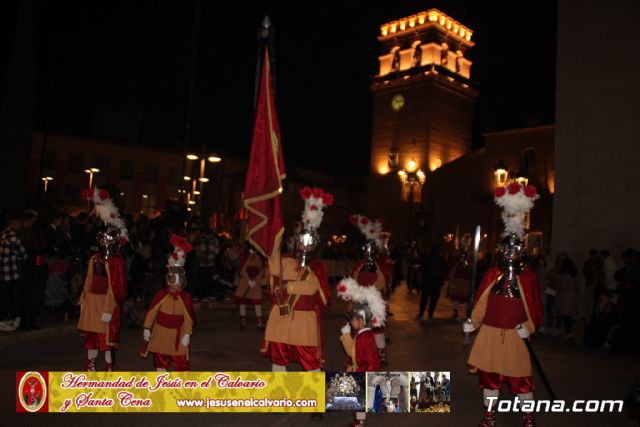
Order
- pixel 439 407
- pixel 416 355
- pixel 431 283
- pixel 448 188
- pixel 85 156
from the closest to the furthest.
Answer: pixel 439 407, pixel 416 355, pixel 431 283, pixel 448 188, pixel 85 156

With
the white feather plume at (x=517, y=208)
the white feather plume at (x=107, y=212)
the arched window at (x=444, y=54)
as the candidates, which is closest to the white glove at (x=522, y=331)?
the white feather plume at (x=517, y=208)

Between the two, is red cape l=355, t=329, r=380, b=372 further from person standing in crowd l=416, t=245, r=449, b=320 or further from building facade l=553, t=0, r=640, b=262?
building facade l=553, t=0, r=640, b=262

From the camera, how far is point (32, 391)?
5.04 meters

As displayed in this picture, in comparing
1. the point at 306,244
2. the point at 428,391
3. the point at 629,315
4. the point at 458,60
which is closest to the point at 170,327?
the point at 306,244

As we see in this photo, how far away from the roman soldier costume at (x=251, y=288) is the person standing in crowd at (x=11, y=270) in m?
4.46

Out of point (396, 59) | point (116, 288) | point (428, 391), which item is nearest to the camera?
point (428, 391)

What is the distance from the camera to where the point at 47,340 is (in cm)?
1056

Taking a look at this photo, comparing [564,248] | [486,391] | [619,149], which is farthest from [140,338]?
[619,149]

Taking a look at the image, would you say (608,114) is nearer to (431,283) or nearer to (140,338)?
(431,283)

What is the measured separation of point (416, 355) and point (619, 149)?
1033 cm

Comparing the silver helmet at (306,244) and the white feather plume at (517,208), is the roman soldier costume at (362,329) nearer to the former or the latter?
the silver helmet at (306,244)

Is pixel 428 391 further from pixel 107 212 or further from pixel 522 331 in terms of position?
pixel 107 212

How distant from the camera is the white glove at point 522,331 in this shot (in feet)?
19.6

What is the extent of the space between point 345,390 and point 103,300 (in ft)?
13.4
